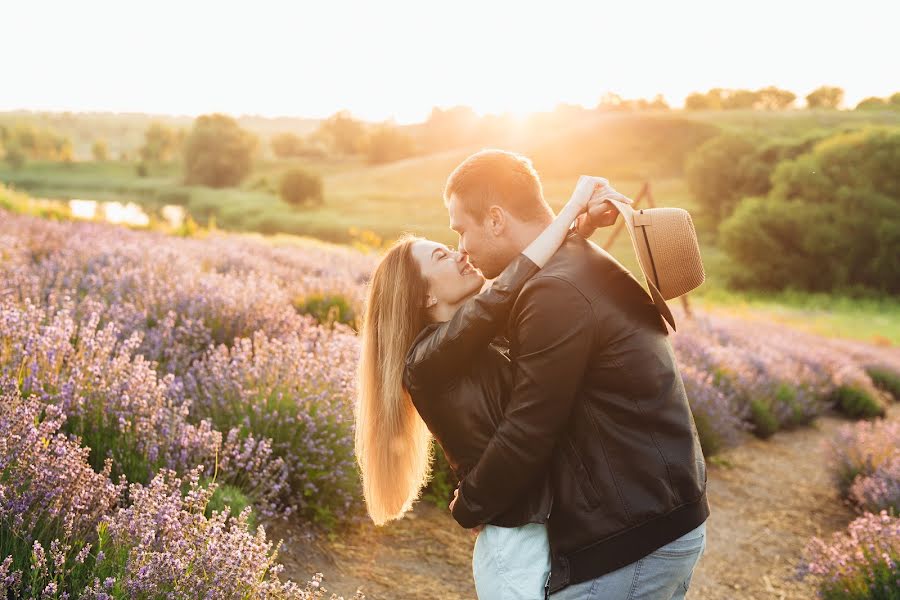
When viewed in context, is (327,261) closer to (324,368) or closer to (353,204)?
(324,368)

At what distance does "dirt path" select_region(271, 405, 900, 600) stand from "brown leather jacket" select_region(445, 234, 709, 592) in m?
1.44

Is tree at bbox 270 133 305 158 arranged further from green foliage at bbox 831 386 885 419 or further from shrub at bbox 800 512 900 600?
shrub at bbox 800 512 900 600

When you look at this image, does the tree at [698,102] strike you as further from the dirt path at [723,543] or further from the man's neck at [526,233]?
the man's neck at [526,233]

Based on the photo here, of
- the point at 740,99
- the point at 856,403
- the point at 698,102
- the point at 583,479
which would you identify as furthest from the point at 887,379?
the point at 740,99

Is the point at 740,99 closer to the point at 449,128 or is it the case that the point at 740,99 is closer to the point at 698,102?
the point at 698,102

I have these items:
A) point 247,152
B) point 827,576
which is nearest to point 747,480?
point 827,576

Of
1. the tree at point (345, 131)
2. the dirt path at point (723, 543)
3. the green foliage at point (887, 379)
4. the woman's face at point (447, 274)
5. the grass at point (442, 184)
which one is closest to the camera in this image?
the woman's face at point (447, 274)

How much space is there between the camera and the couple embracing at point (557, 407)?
1.89 meters

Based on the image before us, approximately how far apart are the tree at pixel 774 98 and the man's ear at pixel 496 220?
7300 centimetres

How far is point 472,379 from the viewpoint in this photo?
7.06ft

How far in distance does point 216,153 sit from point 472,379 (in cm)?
6331

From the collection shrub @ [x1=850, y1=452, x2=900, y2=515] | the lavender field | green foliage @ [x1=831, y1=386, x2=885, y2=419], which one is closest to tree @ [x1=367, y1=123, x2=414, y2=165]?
green foliage @ [x1=831, y1=386, x2=885, y2=419]

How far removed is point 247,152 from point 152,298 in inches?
2410

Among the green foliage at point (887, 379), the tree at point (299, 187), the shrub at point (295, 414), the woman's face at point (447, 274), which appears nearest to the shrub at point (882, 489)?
the shrub at point (295, 414)
